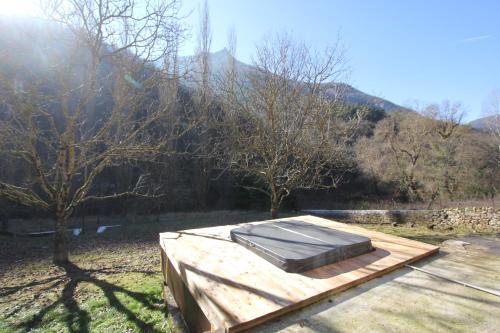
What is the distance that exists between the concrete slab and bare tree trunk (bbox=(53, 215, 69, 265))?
4.22 m

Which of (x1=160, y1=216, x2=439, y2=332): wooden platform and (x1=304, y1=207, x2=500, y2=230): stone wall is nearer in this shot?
(x1=160, y1=216, x2=439, y2=332): wooden platform

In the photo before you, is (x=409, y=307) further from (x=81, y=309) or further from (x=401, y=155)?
(x=401, y=155)

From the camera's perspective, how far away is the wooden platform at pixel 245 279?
170 centimetres

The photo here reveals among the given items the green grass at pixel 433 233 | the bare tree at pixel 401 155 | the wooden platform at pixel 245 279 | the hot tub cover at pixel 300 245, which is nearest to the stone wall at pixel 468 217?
the green grass at pixel 433 233

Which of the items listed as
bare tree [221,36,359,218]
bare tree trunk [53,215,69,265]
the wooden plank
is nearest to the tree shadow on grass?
the wooden plank

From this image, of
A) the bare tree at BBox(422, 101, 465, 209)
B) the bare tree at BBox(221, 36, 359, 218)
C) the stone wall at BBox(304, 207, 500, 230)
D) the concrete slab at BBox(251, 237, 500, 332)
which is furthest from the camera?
the bare tree at BBox(422, 101, 465, 209)

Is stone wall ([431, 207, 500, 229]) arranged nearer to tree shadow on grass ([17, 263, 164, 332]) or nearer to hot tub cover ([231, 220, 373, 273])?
hot tub cover ([231, 220, 373, 273])

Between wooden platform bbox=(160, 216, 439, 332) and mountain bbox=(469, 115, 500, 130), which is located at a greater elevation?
mountain bbox=(469, 115, 500, 130)

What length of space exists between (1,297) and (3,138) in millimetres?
2173

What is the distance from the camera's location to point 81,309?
288cm

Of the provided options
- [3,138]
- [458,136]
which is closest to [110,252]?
[3,138]

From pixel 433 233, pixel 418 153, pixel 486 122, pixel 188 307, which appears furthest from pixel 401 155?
pixel 188 307

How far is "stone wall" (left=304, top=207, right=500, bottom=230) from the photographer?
7275 mm

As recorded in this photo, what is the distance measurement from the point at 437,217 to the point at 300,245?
754 centimetres
